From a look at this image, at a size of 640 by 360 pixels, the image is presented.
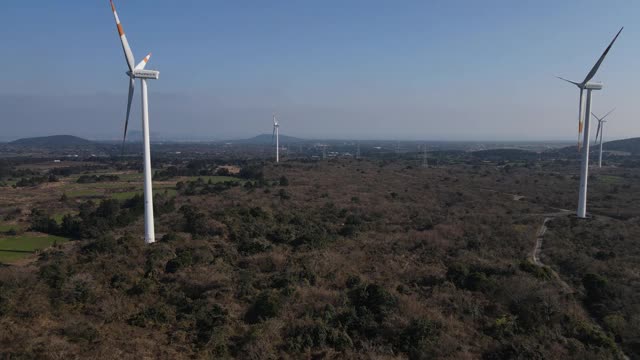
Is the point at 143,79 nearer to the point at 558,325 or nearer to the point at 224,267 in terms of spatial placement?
the point at 224,267

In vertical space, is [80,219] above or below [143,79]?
below

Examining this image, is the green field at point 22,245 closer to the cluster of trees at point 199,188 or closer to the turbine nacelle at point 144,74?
the turbine nacelle at point 144,74

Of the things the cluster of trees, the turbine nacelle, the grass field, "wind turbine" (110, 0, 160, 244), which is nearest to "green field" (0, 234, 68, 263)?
"wind turbine" (110, 0, 160, 244)

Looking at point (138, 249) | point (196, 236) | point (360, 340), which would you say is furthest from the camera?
point (196, 236)

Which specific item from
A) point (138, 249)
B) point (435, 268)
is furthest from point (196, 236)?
point (435, 268)

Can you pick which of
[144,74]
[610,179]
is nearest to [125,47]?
[144,74]

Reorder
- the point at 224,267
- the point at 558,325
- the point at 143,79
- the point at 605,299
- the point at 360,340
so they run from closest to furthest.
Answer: the point at 360,340 < the point at 558,325 < the point at 605,299 < the point at 224,267 < the point at 143,79

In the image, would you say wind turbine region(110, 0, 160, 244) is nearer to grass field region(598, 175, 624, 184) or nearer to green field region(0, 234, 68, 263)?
green field region(0, 234, 68, 263)
